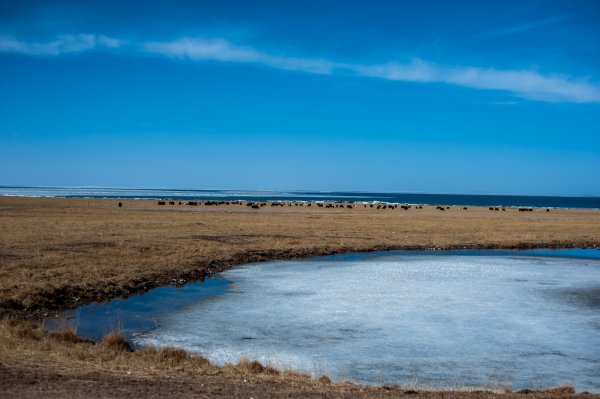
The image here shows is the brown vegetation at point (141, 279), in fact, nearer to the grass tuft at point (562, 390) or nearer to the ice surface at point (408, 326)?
the grass tuft at point (562, 390)

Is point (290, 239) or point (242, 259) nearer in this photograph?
point (242, 259)

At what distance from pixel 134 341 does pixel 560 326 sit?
38.8 feet

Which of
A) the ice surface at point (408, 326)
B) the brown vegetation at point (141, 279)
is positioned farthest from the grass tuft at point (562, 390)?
the ice surface at point (408, 326)

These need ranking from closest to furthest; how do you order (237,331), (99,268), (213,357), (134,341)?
(213,357)
(134,341)
(237,331)
(99,268)

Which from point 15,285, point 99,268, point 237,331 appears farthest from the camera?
point 99,268

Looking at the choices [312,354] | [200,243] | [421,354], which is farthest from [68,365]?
[200,243]

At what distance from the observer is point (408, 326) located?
16094 millimetres

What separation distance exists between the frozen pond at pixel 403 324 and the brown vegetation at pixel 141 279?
56.4 inches

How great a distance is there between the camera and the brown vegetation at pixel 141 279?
970 centimetres

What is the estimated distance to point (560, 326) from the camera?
640 inches

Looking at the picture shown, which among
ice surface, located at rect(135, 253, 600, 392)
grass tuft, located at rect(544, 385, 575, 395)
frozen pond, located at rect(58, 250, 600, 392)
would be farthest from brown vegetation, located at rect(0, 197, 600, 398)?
ice surface, located at rect(135, 253, 600, 392)

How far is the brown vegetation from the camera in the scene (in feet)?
31.8

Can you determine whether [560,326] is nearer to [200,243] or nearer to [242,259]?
[242,259]

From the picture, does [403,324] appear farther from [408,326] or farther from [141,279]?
[141,279]
